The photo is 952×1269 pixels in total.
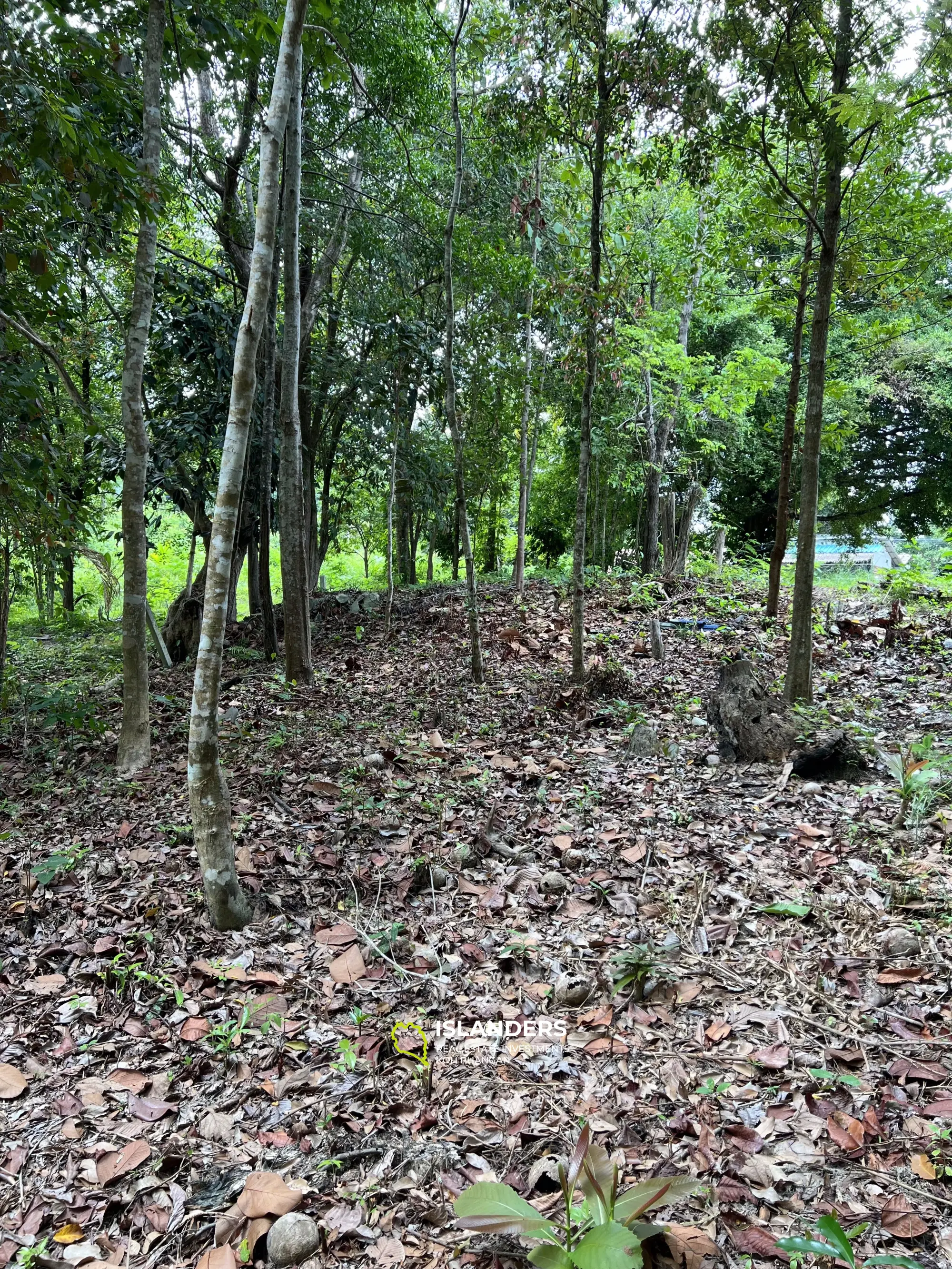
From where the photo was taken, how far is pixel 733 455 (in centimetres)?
1562

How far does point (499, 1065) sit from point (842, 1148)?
3.82ft

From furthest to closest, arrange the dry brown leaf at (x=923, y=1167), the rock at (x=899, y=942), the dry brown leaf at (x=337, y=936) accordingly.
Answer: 1. the dry brown leaf at (x=337, y=936)
2. the rock at (x=899, y=942)
3. the dry brown leaf at (x=923, y=1167)

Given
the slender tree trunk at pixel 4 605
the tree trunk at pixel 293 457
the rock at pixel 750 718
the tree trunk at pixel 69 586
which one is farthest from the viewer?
the tree trunk at pixel 69 586

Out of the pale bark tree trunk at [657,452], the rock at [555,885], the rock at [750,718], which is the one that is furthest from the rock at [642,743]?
the pale bark tree trunk at [657,452]

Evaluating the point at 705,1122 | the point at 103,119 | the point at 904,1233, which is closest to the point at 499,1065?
the point at 705,1122

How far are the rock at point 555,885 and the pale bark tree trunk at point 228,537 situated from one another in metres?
1.61

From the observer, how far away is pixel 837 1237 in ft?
5.52

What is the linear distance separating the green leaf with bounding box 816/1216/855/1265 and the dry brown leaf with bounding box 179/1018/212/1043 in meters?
2.33

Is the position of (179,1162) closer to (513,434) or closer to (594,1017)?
(594,1017)

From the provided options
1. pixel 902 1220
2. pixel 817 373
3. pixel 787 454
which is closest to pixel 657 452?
pixel 787 454

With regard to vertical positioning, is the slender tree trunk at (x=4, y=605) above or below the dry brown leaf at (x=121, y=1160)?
above

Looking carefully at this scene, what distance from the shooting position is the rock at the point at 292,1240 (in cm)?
203

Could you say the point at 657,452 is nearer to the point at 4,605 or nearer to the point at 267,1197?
the point at 4,605

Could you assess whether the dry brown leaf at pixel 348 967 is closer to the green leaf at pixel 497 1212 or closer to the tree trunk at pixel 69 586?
the green leaf at pixel 497 1212
